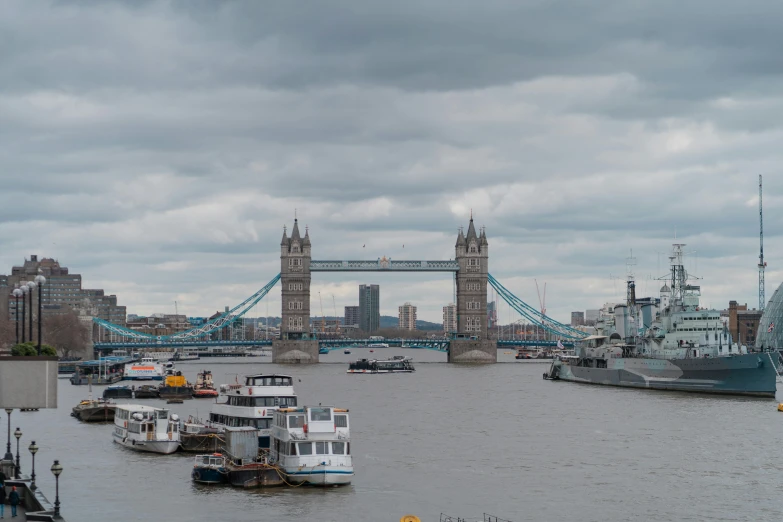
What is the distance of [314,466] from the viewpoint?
147 ft

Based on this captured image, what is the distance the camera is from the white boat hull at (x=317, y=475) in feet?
147

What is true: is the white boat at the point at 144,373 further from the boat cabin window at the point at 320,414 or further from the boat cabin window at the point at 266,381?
the boat cabin window at the point at 320,414

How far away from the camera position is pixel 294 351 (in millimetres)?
180250

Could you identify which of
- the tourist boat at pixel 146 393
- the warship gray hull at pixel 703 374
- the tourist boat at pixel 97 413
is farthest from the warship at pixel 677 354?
the tourist boat at pixel 97 413

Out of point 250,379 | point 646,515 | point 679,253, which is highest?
point 679,253

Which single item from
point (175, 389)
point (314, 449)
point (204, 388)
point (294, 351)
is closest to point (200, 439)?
point (314, 449)

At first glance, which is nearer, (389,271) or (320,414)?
(320,414)

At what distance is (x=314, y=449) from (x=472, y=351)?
458ft

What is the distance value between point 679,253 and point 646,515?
6463 cm

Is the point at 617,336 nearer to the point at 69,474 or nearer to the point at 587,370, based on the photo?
the point at 587,370

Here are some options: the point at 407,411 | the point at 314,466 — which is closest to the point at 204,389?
the point at 407,411

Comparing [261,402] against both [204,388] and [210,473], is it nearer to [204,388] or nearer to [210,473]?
[210,473]

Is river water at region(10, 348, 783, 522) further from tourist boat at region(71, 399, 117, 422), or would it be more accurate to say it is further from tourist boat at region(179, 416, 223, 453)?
tourist boat at region(71, 399, 117, 422)

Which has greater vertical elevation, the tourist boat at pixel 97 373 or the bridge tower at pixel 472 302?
the bridge tower at pixel 472 302
